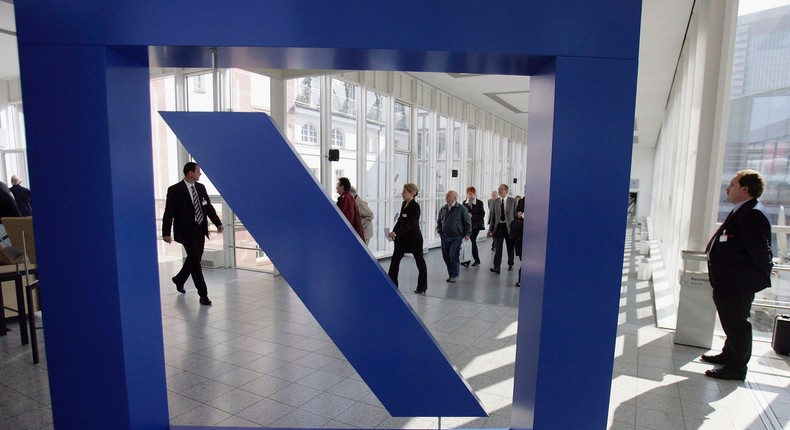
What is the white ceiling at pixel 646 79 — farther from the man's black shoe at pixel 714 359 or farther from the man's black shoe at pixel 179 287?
the man's black shoe at pixel 179 287

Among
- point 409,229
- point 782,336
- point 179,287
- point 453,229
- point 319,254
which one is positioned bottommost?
point 179,287

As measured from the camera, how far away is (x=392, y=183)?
1004cm

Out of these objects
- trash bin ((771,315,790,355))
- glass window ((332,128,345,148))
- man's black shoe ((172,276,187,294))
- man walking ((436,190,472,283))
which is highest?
glass window ((332,128,345,148))

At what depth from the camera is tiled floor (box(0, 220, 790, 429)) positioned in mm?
2857

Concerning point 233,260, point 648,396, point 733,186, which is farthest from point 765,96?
point 233,260

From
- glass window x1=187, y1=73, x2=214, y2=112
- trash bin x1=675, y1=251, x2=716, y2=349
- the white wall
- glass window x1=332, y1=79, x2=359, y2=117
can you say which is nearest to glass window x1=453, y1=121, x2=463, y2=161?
glass window x1=332, y1=79, x2=359, y2=117

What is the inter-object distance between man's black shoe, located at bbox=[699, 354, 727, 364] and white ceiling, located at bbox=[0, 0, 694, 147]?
484cm

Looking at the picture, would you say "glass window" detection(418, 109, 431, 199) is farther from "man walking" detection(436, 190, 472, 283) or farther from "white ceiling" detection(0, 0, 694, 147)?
"man walking" detection(436, 190, 472, 283)

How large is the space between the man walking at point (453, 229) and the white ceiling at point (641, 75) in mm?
3987

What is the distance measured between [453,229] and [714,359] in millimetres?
3984

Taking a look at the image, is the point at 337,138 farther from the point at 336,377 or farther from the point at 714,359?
the point at 714,359

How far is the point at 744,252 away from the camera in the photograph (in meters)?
3.42

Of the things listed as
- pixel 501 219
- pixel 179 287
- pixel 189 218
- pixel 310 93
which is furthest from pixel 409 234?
pixel 310 93

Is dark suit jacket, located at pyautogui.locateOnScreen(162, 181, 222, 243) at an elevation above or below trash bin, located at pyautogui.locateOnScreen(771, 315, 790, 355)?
above
